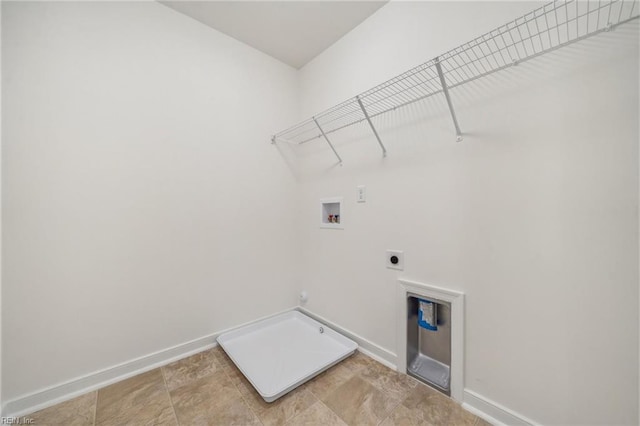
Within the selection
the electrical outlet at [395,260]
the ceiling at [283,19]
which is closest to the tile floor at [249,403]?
the electrical outlet at [395,260]

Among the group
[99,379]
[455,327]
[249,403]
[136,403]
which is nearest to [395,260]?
[455,327]

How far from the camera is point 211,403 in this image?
1.26m

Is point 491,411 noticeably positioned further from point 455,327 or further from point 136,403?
point 136,403

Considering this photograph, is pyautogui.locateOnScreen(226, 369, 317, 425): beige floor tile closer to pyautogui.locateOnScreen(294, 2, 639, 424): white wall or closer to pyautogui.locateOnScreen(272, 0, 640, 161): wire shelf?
pyautogui.locateOnScreen(294, 2, 639, 424): white wall

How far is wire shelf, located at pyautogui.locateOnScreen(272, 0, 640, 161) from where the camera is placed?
0.89m

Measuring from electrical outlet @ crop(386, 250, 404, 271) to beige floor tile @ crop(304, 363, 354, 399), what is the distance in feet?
2.33

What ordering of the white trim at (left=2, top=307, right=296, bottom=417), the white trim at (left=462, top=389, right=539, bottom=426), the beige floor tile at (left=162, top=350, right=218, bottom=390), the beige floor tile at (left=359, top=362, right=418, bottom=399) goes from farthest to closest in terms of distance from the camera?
the beige floor tile at (left=162, top=350, right=218, bottom=390), the beige floor tile at (left=359, top=362, right=418, bottom=399), the white trim at (left=2, top=307, right=296, bottom=417), the white trim at (left=462, top=389, right=539, bottom=426)

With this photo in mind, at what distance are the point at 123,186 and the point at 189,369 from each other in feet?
4.01

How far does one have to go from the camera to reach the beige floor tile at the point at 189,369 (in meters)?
1.44

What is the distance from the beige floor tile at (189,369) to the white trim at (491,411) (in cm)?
147

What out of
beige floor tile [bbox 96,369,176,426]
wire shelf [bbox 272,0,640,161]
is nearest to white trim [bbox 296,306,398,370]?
beige floor tile [bbox 96,369,176,426]

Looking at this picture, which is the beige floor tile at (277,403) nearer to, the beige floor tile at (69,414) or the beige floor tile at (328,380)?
the beige floor tile at (328,380)

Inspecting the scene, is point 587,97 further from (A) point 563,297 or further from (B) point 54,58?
(B) point 54,58

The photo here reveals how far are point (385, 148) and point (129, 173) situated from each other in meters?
1.62
